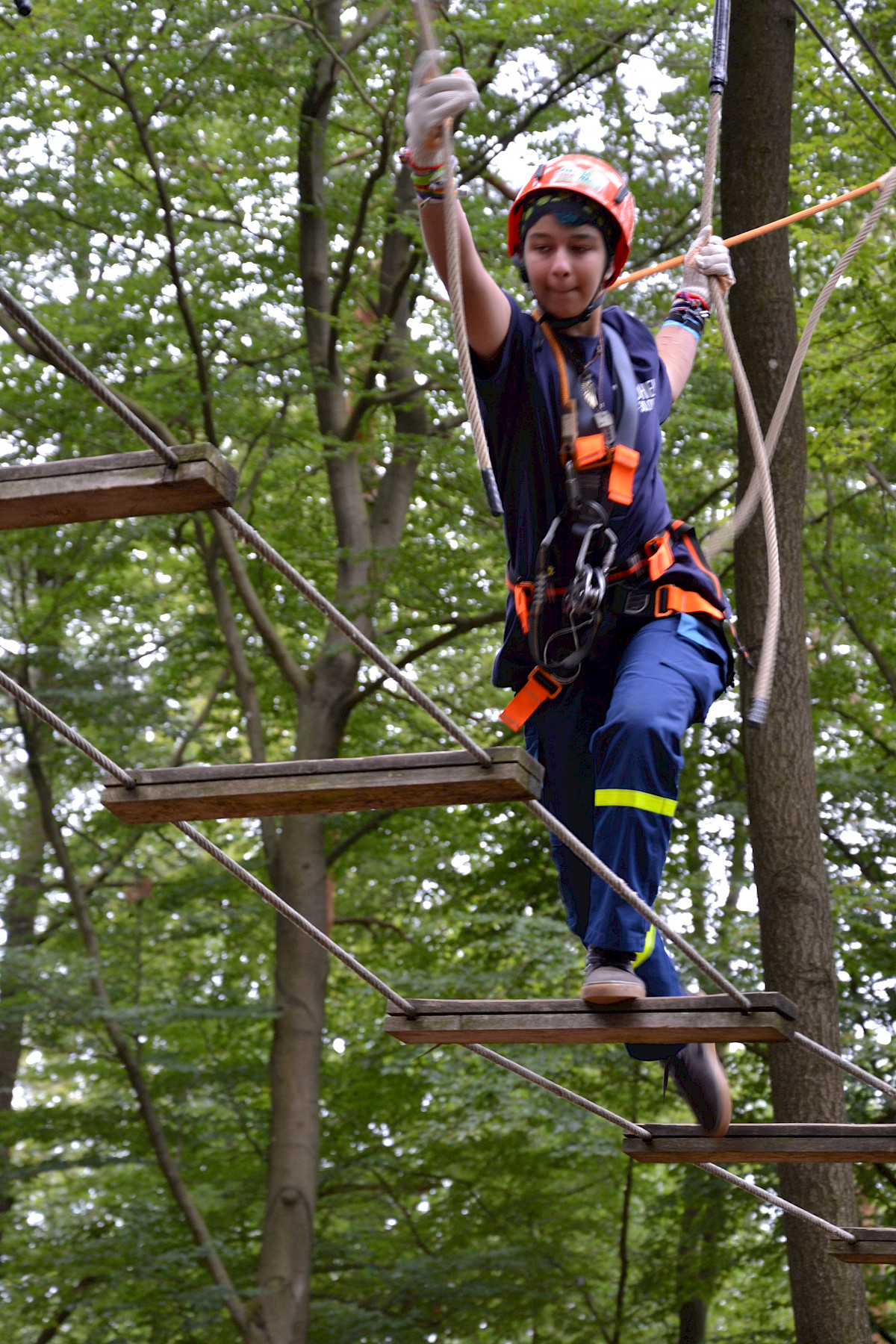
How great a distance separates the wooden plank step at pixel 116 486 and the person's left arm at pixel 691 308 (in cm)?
128

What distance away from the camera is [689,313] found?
10.3ft

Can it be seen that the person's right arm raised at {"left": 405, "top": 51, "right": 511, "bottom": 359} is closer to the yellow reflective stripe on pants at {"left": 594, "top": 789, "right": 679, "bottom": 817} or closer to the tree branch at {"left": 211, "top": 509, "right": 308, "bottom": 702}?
the yellow reflective stripe on pants at {"left": 594, "top": 789, "right": 679, "bottom": 817}

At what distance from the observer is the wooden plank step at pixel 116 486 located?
1.86 meters

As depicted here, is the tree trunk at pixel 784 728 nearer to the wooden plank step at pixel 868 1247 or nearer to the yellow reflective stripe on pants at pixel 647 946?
the wooden plank step at pixel 868 1247

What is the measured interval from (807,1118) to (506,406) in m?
3.45

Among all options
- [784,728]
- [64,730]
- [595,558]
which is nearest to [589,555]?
[595,558]

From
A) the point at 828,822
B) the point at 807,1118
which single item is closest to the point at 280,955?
the point at 828,822

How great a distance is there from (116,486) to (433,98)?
→ 2.43 feet

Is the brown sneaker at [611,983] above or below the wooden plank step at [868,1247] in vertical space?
above

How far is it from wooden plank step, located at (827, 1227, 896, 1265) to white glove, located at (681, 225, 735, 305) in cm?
237

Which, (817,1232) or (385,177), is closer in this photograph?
(817,1232)

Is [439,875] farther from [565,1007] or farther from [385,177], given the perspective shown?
[565,1007]

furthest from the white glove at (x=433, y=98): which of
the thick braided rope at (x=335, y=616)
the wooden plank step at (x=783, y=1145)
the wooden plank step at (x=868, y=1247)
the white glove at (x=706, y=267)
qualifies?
the wooden plank step at (x=868, y=1247)

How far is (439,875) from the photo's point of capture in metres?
10.2
